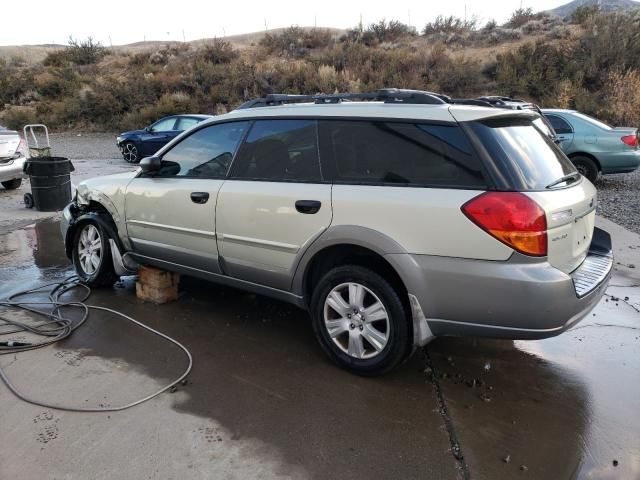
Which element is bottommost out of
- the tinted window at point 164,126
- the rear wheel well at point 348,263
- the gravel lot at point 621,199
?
the gravel lot at point 621,199

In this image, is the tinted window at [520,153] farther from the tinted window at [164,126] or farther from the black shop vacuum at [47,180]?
the tinted window at [164,126]

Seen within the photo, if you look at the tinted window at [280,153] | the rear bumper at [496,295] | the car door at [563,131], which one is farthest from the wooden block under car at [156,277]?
the car door at [563,131]

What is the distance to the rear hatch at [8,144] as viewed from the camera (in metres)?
10.4

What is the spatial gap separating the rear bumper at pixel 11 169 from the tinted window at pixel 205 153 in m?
7.42

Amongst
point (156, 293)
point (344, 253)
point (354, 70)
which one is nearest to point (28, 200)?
point (156, 293)

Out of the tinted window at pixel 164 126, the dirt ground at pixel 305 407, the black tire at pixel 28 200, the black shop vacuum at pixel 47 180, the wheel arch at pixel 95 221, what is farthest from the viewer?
the tinted window at pixel 164 126

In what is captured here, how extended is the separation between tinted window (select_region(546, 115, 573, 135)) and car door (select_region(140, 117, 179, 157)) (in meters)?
10.3

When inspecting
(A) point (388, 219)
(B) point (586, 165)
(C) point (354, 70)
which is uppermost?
(C) point (354, 70)

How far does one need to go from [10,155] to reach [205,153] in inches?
321

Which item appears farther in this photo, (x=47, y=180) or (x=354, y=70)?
(x=354, y=70)

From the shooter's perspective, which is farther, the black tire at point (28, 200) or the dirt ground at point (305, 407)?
the black tire at point (28, 200)

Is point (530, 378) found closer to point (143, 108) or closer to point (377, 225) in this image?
point (377, 225)

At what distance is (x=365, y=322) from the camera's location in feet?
11.4

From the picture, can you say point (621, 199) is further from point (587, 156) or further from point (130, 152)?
point (130, 152)
